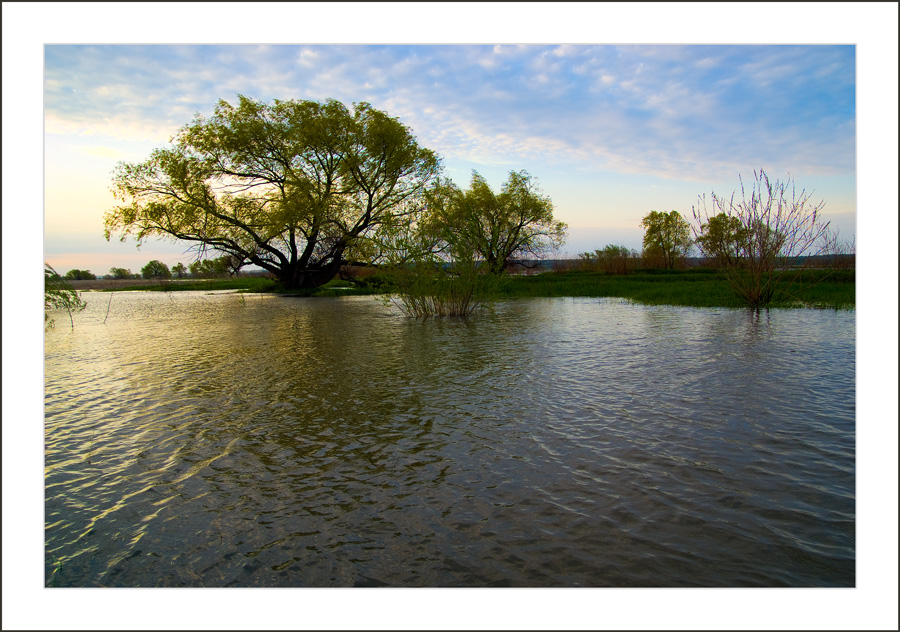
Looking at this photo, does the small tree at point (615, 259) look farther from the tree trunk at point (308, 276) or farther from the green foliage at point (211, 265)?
the green foliage at point (211, 265)

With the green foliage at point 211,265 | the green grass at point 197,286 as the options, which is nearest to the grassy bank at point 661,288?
the green grass at point 197,286

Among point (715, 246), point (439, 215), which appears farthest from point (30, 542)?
point (715, 246)

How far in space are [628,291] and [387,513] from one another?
27216 mm

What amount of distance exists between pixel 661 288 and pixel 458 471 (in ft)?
87.6

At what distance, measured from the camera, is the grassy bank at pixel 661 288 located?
19734 millimetres

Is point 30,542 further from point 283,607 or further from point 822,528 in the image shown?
point 822,528

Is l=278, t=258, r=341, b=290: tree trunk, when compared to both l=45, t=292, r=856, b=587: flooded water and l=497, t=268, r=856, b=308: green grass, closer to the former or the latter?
l=497, t=268, r=856, b=308: green grass

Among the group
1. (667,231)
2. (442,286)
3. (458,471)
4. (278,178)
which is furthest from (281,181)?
(667,231)

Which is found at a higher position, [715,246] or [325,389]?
[715,246]

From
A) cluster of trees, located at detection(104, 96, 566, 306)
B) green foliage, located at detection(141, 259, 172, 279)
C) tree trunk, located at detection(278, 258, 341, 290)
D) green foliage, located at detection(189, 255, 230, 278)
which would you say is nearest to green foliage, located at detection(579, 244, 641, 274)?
cluster of trees, located at detection(104, 96, 566, 306)

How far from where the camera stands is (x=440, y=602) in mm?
2781

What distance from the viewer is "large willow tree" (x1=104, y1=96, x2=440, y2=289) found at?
31.7 m

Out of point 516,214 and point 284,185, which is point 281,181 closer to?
point 284,185

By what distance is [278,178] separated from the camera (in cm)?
3516
